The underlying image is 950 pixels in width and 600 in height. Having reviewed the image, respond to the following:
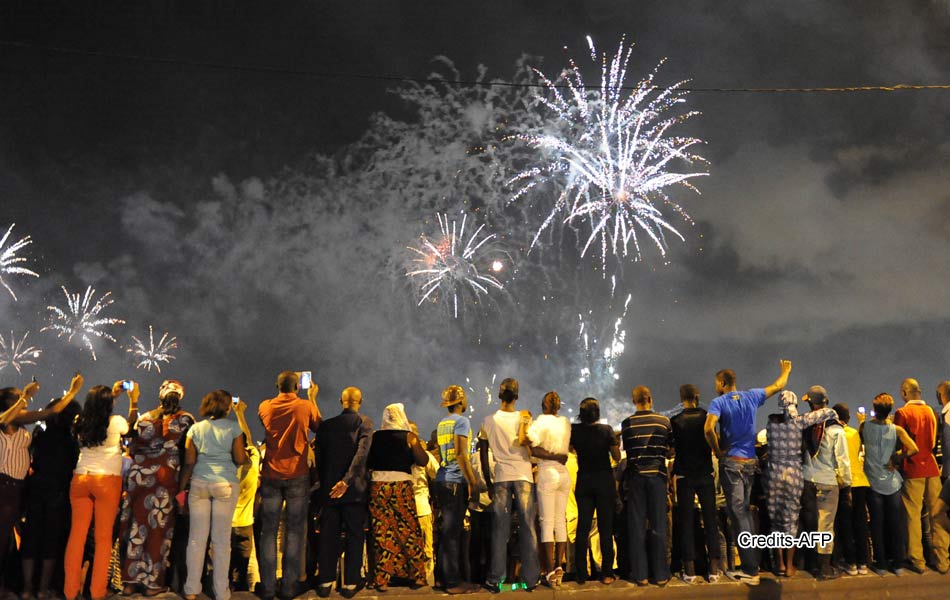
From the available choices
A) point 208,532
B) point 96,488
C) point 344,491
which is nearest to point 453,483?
point 344,491

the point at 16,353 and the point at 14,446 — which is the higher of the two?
the point at 16,353

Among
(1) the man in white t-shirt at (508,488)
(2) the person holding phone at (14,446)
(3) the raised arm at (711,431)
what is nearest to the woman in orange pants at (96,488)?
(2) the person holding phone at (14,446)

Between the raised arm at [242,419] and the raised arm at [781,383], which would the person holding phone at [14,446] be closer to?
the raised arm at [242,419]

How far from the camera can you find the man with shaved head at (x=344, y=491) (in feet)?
25.7

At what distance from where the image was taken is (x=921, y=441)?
954 centimetres

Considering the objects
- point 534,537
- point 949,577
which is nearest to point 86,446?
point 534,537

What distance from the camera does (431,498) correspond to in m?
9.05

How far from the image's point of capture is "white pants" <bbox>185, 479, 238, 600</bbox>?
7375 mm

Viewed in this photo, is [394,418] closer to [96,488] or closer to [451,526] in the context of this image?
[451,526]

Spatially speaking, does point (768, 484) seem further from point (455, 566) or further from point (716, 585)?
point (455, 566)

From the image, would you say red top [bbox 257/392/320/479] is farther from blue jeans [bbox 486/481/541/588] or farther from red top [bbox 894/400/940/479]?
red top [bbox 894/400/940/479]

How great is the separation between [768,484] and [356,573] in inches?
196

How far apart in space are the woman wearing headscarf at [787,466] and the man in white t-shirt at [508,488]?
9.66 feet

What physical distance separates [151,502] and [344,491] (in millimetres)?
1903
